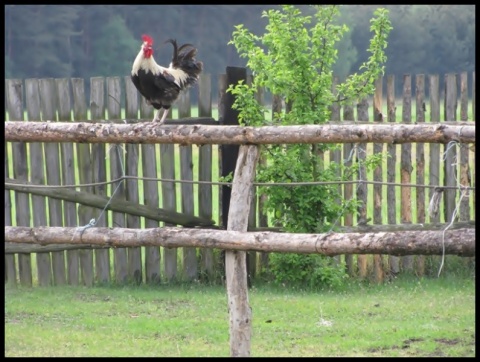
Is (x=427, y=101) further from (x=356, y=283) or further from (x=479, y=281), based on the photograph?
(x=479, y=281)

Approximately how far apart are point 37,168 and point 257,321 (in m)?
3.12

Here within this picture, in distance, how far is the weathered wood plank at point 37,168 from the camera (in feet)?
31.3

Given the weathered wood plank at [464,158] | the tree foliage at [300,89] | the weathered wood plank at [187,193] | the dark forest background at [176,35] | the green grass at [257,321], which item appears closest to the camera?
the green grass at [257,321]

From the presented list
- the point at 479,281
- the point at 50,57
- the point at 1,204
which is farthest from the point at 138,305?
the point at 50,57

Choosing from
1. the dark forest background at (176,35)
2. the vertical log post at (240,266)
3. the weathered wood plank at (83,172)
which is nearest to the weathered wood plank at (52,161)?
the weathered wood plank at (83,172)

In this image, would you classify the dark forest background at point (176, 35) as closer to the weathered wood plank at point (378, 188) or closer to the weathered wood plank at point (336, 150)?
the weathered wood plank at point (378, 188)

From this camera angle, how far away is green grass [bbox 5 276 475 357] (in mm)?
6867

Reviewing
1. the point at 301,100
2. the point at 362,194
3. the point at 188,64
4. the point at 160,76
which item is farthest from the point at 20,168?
the point at 362,194

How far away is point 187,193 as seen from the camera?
9781 millimetres

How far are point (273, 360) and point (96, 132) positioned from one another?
73.2 inches

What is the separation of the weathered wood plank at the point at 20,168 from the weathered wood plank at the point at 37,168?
86mm

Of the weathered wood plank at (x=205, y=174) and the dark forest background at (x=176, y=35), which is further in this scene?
the dark forest background at (x=176, y=35)

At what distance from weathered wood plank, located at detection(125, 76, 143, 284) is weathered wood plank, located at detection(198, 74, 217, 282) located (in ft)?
2.11

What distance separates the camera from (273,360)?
20.0 ft
